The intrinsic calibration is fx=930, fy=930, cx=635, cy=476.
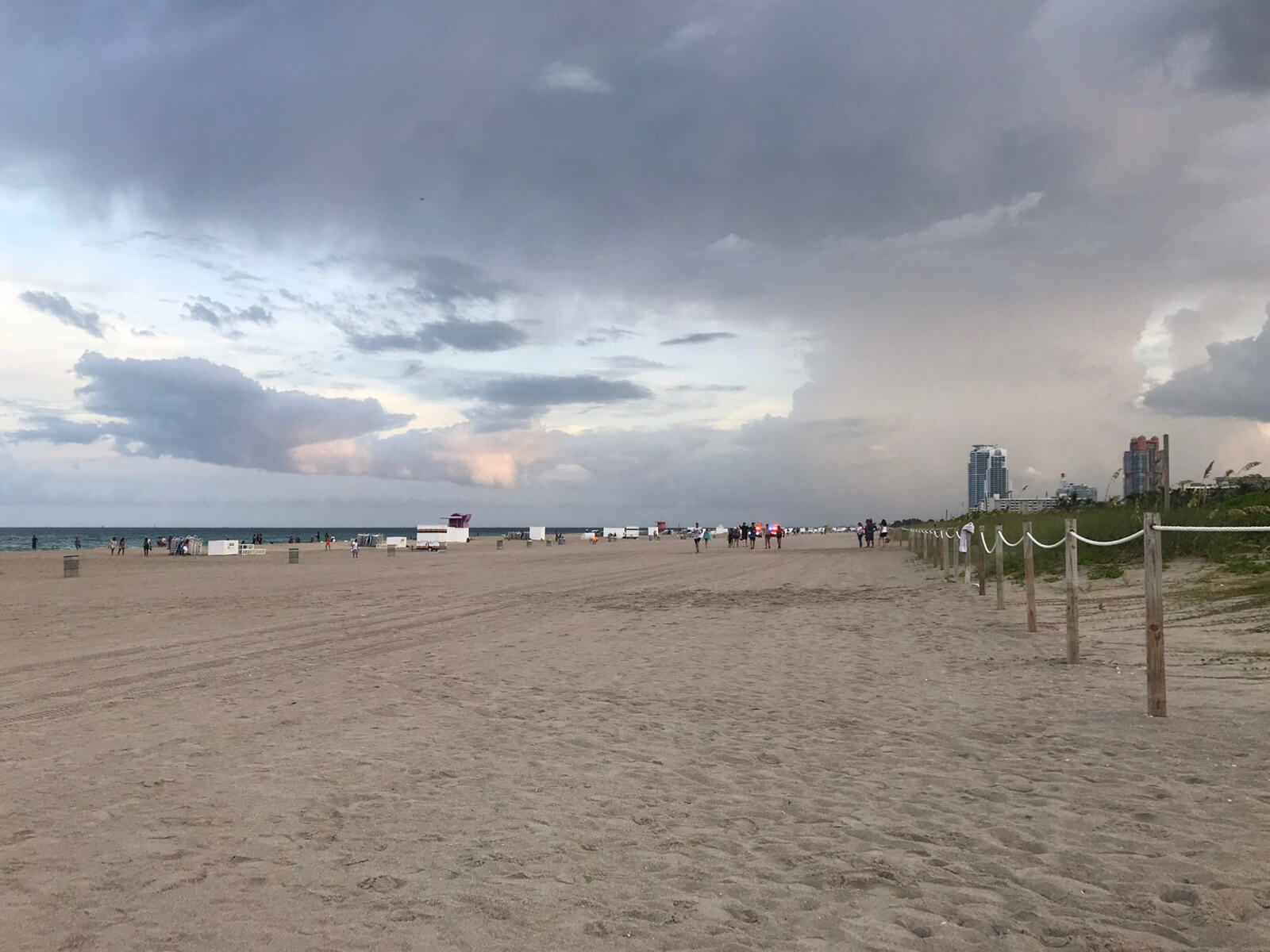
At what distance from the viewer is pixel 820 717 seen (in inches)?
295

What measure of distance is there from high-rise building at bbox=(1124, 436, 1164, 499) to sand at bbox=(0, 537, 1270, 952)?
1332 cm

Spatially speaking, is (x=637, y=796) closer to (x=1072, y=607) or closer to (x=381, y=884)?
(x=381, y=884)

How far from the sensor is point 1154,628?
23.4 feet

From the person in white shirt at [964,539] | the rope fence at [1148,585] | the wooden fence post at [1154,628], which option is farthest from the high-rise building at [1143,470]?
the wooden fence post at [1154,628]

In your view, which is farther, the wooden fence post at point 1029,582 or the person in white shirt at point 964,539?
the person in white shirt at point 964,539

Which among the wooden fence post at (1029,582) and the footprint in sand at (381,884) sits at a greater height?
the wooden fence post at (1029,582)

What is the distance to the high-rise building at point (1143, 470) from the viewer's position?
23.5 meters

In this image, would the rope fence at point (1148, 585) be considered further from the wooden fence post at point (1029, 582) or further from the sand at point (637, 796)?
the sand at point (637, 796)

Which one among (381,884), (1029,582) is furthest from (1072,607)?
(381,884)

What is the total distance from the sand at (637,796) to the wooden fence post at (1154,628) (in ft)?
0.69

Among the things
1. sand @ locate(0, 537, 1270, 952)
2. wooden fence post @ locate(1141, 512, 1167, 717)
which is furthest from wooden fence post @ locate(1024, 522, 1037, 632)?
wooden fence post @ locate(1141, 512, 1167, 717)

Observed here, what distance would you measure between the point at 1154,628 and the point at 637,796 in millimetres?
4375

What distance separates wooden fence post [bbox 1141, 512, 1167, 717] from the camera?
23.4 feet

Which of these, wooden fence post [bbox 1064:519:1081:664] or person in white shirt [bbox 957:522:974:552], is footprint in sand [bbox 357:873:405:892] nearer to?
wooden fence post [bbox 1064:519:1081:664]
